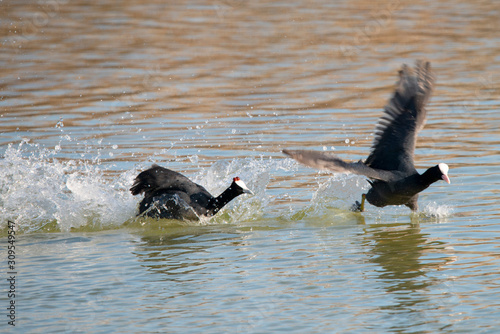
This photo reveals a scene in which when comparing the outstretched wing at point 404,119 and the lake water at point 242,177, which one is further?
the outstretched wing at point 404,119

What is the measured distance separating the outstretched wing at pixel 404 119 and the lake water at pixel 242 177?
0.70 metres

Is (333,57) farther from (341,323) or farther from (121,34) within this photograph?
(341,323)

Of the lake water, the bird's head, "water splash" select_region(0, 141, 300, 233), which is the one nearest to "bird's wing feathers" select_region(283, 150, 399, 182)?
the lake water

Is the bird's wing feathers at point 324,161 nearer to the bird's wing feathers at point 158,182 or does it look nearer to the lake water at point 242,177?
the lake water at point 242,177

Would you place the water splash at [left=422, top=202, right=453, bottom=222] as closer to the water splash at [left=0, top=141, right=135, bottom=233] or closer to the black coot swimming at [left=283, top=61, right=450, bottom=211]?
the black coot swimming at [left=283, top=61, right=450, bottom=211]

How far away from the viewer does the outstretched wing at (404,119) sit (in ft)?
26.7

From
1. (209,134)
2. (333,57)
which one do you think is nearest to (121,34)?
→ (333,57)

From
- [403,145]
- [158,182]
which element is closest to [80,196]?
[158,182]

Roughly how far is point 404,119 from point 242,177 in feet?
6.70

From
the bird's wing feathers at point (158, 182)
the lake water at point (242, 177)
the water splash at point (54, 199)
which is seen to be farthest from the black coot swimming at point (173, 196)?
the water splash at point (54, 199)

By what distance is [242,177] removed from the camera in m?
8.96

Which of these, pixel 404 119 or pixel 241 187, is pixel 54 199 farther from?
pixel 404 119

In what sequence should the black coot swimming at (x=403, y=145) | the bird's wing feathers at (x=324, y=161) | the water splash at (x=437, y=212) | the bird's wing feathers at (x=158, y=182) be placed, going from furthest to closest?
the water splash at (x=437, y=212)
the bird's wing feathers at (x=158, y=182)
the black coot swimming at (x=403, y=145)
the bird's wing feathers at (x=324, y=161)

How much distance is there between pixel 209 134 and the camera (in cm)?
1171
